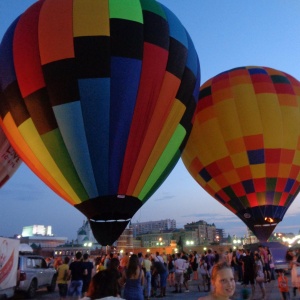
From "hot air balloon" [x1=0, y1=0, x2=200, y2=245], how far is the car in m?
2.30

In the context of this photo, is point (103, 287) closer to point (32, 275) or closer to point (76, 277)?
point (76, 277)

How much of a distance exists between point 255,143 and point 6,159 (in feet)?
29.9

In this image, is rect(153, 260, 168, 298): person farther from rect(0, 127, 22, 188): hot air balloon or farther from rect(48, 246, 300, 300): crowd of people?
rect(0, 127, 22, 188): hot air balloon

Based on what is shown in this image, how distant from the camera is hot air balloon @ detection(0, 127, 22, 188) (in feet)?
41.6

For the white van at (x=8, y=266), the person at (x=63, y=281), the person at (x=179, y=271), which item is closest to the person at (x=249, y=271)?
the person at (x=179, y=271)

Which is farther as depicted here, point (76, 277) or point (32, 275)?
point (32, 275)

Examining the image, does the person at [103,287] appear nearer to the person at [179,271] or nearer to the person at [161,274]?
the person at [161,274]

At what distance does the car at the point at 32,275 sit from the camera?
9828 millimetres

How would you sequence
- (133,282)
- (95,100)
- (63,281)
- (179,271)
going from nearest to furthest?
(133,282), (63,281), (95,100), (179,271)

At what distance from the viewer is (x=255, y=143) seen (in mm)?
14344

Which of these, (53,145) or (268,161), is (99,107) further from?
(268,161)

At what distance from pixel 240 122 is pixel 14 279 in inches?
373

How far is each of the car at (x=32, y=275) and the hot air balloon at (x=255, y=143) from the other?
742 cm

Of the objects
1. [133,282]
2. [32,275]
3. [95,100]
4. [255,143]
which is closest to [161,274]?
[32,275]
